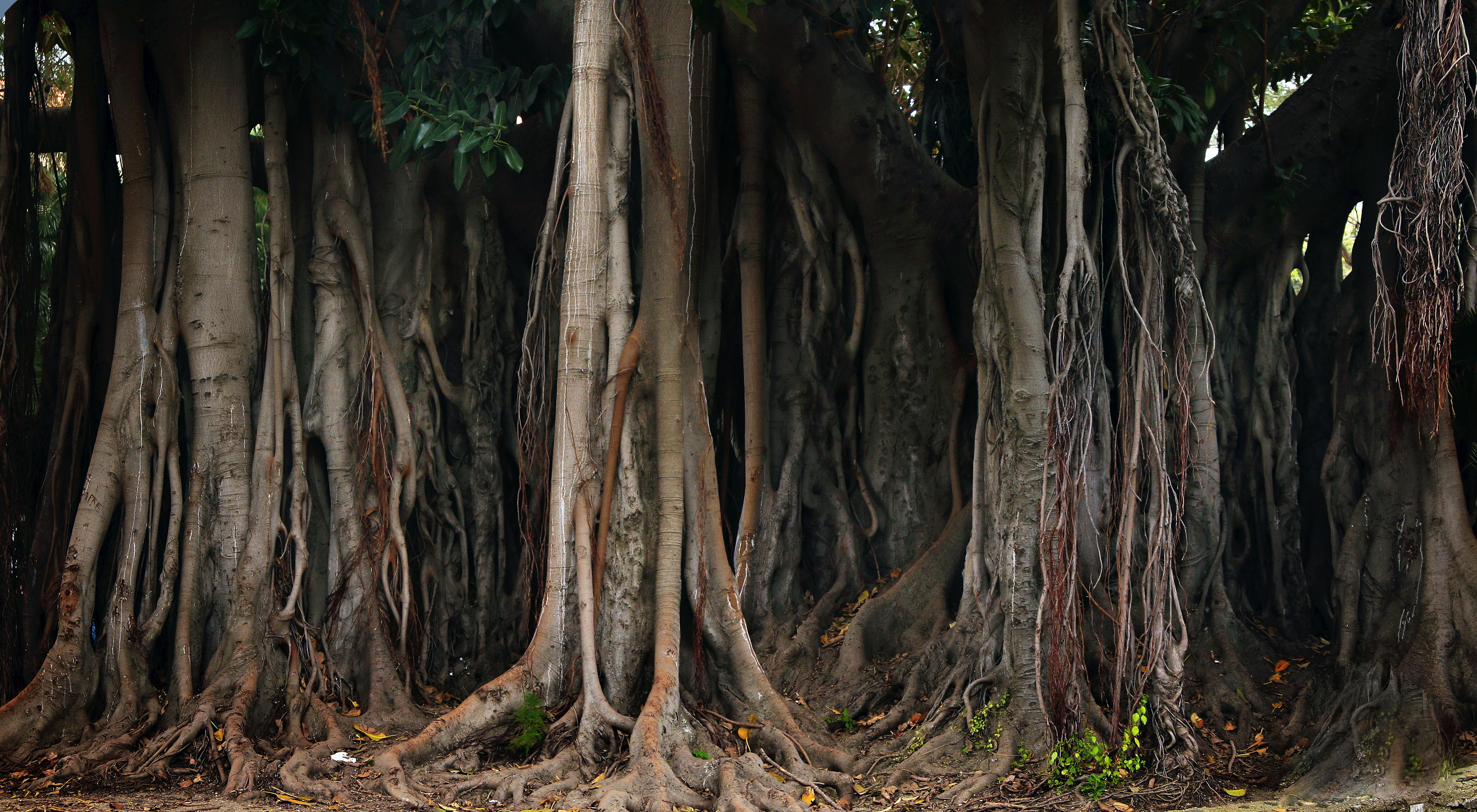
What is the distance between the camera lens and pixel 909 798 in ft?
12.2

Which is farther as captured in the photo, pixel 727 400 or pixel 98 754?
pixel 727 400

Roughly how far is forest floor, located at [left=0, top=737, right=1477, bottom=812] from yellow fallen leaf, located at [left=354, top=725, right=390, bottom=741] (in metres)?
0.23

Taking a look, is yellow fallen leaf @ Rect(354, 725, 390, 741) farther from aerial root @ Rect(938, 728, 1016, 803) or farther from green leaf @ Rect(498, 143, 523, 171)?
green leaf @ Rect(498, 143, 523, 171)

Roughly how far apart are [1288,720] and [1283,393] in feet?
5.92

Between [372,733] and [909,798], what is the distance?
6.77 feet

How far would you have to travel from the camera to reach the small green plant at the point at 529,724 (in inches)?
149

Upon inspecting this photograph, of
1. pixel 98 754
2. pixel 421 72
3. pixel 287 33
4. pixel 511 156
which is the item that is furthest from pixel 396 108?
pixel 98 754

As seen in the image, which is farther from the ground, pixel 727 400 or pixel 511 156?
pixel 511 156

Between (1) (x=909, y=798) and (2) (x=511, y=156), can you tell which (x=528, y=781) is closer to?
(1) (x=909, y=798)

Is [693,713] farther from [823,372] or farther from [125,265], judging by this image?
[125,265]

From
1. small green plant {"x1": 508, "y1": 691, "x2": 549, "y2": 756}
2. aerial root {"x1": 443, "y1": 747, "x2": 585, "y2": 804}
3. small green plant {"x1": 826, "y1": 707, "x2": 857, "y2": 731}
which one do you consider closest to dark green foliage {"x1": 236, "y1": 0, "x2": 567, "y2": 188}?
small green plant {"x1": 508, "y1": 691, "x2": 549, "y2": 756}

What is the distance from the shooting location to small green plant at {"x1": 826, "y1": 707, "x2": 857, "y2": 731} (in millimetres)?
4457

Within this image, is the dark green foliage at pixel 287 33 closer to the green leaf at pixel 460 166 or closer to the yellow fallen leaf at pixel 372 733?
the green leaf at pixel 460 166

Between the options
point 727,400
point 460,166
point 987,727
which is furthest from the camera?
point 727,400
